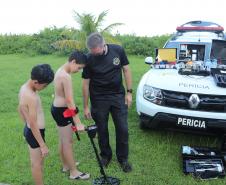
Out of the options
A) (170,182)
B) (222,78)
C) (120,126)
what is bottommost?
(170,182)

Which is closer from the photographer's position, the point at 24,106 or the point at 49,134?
the point at 24,106

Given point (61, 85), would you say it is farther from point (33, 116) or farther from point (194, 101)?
point (194, 101)

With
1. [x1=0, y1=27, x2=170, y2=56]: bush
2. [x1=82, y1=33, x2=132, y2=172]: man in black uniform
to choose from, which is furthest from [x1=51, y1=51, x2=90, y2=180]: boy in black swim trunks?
[x1=0, y1=27, x2=170, y2=56]: bush

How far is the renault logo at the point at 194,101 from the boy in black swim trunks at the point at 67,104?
1696 mm

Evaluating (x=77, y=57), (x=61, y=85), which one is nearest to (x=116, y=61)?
(x=77, y=57)

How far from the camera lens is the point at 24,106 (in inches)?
152

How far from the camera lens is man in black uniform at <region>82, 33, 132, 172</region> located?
195 inches

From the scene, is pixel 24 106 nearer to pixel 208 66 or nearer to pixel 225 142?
pixel 225 142

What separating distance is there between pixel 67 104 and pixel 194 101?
1.92 metres

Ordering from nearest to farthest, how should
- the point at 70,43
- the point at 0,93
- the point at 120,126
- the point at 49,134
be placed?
the point at 120,126
the point at 49,134
the point at 0,93
the point at 70,43

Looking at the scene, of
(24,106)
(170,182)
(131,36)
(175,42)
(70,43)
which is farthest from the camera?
(131,36)

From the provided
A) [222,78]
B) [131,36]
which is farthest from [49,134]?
[131,36]

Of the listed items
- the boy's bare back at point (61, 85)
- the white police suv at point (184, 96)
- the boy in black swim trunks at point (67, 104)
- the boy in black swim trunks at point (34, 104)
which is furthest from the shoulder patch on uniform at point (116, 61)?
the boy in black swim trunks at point (34, 104)

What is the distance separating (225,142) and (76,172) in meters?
2.09
